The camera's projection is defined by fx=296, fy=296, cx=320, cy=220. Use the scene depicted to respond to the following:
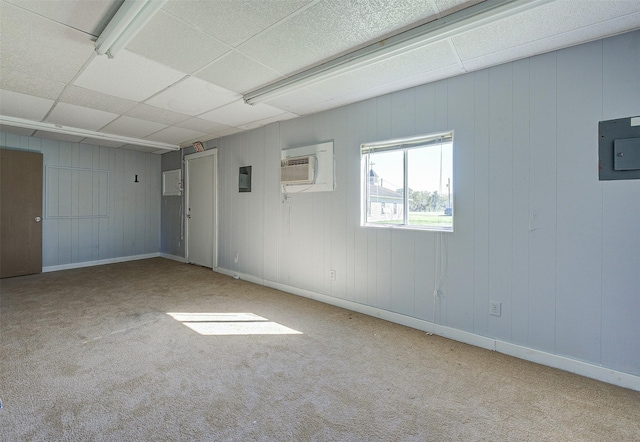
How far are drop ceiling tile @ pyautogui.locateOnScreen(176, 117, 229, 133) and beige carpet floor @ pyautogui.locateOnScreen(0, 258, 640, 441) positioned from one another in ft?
8.87

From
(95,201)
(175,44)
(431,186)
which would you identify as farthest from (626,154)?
(95,201)

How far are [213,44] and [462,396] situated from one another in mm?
3071

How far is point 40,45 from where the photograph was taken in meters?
2.28

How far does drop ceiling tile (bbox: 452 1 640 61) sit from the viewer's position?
1.80 m

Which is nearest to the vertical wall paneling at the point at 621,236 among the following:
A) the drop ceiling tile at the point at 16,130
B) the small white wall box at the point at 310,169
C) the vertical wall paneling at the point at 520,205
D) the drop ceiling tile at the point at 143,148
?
the vertical wall paneling at the point at 520,205

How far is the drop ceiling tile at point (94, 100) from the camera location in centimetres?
323

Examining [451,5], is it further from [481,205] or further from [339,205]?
[339,205]

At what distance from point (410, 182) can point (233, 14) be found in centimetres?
217

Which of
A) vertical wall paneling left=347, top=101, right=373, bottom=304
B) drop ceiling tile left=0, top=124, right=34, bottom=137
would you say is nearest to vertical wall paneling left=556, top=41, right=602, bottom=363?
vertical wall paneling left=347, top=101, right=373, bottom=304

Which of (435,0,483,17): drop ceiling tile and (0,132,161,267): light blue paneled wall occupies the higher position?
(435,0,483,17): drop ceiling tile

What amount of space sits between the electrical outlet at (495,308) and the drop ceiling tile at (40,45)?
12.7 ft

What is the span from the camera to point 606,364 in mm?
2137

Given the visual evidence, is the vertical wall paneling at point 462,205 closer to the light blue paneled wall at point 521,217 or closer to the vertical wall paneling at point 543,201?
the light blue paneled wall at point 521,217

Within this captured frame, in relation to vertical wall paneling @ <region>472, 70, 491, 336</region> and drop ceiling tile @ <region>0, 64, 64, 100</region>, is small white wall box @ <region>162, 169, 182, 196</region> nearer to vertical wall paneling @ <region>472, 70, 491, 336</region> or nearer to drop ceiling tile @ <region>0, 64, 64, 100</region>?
drop ceiling tile @ <region>0, 64, 64, 100</region>
